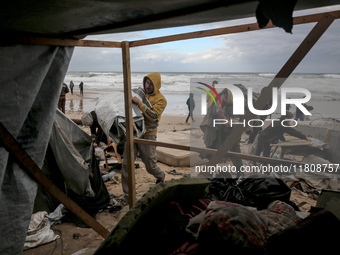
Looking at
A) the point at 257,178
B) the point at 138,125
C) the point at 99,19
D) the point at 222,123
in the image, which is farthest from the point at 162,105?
the point at 99,19

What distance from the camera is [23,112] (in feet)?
6.01

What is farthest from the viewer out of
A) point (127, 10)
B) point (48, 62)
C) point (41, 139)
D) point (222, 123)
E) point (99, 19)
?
point (222, 123)

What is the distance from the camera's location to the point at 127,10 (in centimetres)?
146

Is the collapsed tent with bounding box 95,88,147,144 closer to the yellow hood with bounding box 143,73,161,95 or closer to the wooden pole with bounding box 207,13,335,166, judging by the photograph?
the yellow hood with bounding box 143,73,161,95

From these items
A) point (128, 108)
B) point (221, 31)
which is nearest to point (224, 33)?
point (221, 31)

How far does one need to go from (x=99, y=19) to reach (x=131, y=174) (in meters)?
2.31

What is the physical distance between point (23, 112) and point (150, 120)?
3303mm

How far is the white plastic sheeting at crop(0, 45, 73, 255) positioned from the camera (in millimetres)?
1733

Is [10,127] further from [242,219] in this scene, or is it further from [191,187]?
[242,219]

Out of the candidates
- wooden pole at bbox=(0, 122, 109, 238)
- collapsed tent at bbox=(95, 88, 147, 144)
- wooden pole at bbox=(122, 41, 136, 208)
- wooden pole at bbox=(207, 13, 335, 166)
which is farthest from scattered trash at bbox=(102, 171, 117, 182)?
wooden pole at bbox=(207, 13, 335, 166)

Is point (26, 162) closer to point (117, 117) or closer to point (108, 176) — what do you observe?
point (117, 117)

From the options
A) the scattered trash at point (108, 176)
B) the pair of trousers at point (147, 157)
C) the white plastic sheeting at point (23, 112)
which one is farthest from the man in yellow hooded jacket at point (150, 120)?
the white plastic sheeting at point (23, 112)

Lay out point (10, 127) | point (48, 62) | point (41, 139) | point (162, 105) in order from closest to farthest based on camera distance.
A: point (10, 127) → point (48, 62) → point (41, 139) → point (162, 105)

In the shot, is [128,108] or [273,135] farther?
[273,135]
